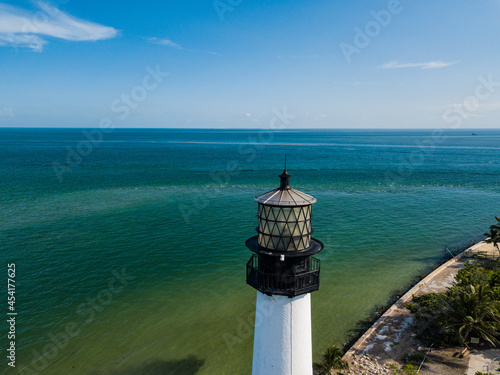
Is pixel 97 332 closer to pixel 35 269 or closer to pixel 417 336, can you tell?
pixel 35 269

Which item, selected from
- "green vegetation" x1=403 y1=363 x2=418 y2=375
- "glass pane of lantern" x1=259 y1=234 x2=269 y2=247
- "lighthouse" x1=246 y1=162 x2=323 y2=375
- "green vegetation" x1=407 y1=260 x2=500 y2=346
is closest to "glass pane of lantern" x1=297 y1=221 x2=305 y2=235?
"lighthouse" x1=246 y1=162 x2=323 y2=375

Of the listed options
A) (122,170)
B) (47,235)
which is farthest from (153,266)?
(122,170)

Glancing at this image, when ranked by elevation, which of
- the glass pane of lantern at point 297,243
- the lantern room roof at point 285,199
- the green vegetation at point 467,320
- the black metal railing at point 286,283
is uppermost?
the lantern room roof at point 285,199

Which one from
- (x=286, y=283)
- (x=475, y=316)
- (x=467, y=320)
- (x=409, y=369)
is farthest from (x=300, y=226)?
(x=475, y=316)

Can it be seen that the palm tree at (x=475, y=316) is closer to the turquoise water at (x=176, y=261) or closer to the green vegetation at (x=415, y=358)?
the green vegetation at (x=415, y=358)

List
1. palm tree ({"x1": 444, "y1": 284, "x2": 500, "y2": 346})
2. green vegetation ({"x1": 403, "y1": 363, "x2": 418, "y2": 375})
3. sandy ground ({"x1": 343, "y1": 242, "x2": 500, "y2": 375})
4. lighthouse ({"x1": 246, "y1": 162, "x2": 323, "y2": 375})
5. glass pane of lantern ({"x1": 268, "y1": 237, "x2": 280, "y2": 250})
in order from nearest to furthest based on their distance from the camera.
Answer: lighthouse ({"x1": 246, "y1": 162, "x2": 323, "y2": 375}) < glass pane of lantern ({"x1": 268, "y1": 237, "x2": 280, "y2": 250}) < green vegetation ({"x1": 403, "y1": 363, "x2": 418, "y2": 375}) < sandy ground ({"x1": 343, "y1": 242, "x2": 500, "y2": 375}) < palm tree ({"x1": 444, "y1": 284, "x2": 500, "y2": 346})

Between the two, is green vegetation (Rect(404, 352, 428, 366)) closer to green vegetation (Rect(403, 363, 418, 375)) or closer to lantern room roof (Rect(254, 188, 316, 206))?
green vegetation (Rect(403, 363, 418, 375))

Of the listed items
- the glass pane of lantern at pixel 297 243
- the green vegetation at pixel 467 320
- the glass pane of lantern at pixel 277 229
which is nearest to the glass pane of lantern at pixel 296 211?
the glass pane of lantern at pixel 277 229
